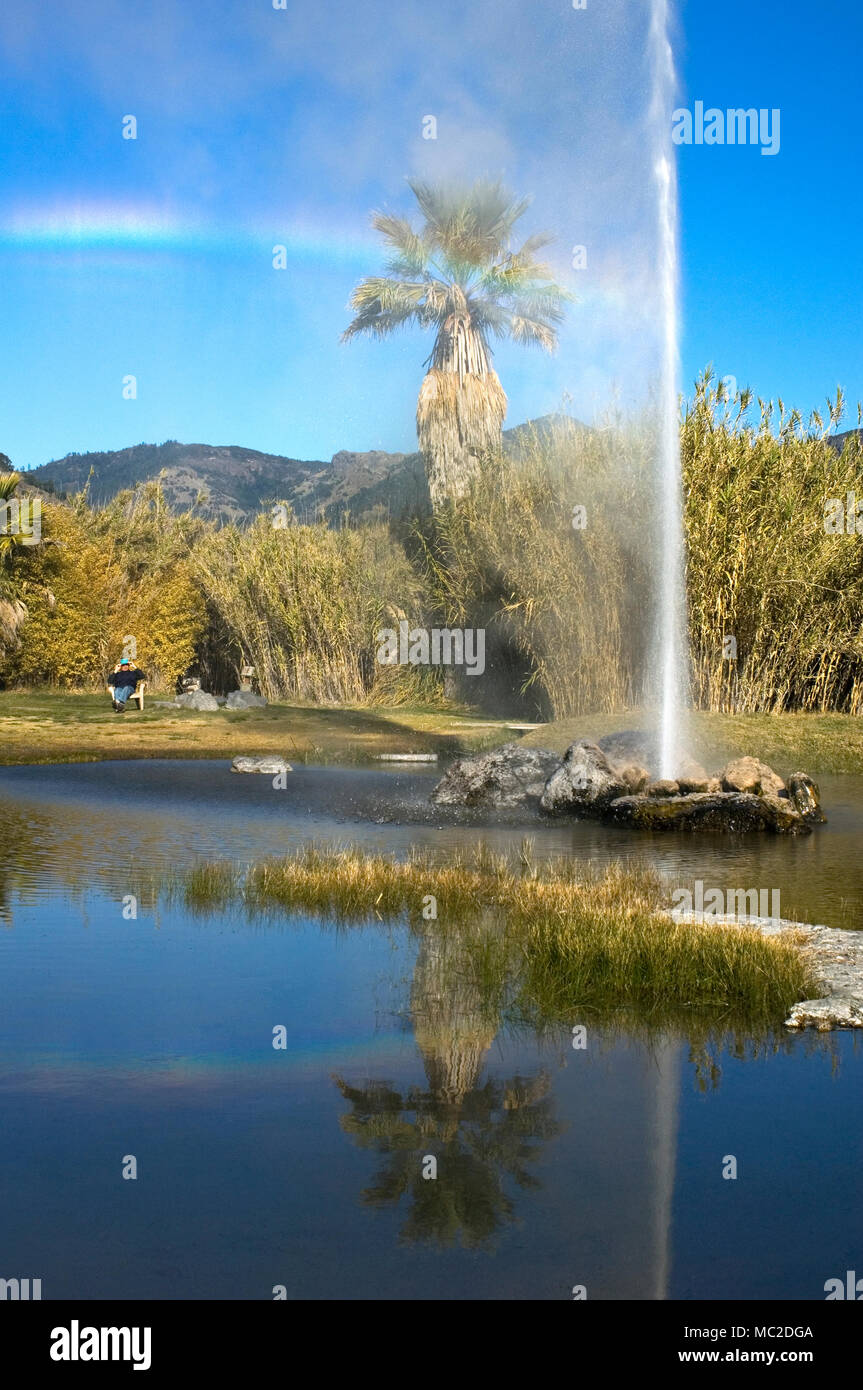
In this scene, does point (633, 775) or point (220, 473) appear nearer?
point (633, 775)

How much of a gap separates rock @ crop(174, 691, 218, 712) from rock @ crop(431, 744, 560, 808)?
34.5 feet

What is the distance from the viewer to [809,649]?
74.5ft

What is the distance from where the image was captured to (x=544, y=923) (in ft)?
25.5

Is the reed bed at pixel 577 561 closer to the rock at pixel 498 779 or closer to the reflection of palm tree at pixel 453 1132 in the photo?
the rock at pixel 498 779

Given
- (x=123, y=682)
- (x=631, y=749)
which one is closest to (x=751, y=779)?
(x=631, y=749)

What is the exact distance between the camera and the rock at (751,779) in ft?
44.8

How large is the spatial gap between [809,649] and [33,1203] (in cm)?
2034

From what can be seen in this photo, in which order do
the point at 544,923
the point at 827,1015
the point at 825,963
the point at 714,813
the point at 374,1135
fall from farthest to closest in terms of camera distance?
the point at 714,813
the point at 544,923
the point at 825,963
the point at 827,1015
the point at 374,1135

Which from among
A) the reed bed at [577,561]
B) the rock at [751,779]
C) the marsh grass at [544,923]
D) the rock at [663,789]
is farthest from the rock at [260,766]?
the reed bed at [577,561]

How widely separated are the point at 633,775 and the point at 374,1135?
10147mm

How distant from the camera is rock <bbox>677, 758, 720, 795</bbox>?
1390cm

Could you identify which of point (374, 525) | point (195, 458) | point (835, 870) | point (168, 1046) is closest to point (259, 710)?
point (374, 525)

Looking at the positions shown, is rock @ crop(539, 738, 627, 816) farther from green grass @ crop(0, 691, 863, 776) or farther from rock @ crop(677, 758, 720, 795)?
green grass @ crop(0, 691, 863, 776)

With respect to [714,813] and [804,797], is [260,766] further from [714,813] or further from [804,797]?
[804,797]
